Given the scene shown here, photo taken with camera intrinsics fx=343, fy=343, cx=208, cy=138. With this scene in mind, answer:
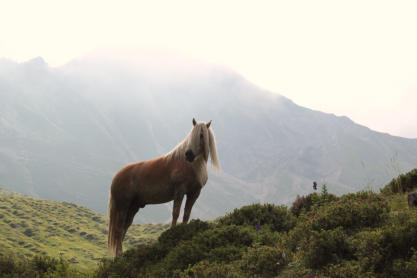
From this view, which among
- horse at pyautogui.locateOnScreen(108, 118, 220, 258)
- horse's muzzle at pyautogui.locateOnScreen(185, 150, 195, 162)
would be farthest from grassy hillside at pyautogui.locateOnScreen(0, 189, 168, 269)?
horse's muzzle at pyautogui.locateOnScreen(185, 150, 195, 162)

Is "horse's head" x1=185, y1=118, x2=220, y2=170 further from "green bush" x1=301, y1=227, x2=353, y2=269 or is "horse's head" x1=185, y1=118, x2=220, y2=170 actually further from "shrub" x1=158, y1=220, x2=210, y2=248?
"green bush" x1=301, y1=227, x2=353, y2=269

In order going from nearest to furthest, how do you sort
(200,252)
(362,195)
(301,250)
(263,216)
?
(301,250), (200,252), (362,195), (263,216)

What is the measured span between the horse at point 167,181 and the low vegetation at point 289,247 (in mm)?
1101

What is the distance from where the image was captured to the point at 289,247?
7473 millimetres

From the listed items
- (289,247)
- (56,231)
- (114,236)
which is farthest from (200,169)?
(56,231)

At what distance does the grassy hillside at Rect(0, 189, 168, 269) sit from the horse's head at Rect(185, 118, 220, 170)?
83.5 metres

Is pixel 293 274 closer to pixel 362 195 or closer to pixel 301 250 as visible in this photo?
pixel 301 250

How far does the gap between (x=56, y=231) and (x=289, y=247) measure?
129 m

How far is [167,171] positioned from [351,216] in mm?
5630

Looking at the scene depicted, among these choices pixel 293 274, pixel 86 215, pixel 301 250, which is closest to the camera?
pixel 293 274

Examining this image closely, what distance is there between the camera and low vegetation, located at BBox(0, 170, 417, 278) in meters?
5.46

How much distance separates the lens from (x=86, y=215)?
516ft

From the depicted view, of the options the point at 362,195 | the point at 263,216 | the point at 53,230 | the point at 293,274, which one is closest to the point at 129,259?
the point at 263,216

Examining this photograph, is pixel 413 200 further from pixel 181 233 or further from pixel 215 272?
pixel 181 233
